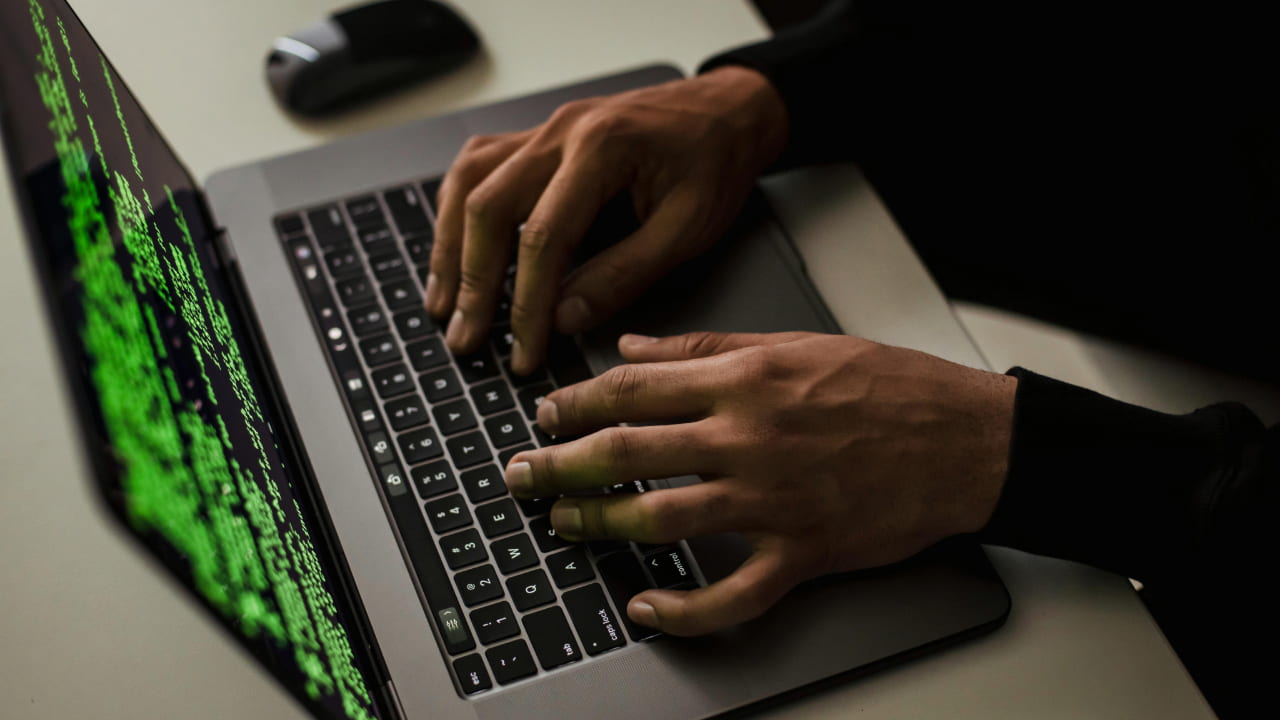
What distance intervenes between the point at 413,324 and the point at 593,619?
268mm

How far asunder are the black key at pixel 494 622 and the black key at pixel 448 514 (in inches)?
2.4

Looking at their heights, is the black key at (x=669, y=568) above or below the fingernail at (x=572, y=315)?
below

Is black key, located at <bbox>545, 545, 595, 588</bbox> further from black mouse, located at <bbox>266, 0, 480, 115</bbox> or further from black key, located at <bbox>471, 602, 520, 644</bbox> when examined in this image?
black mouse, located at <bbox>266, 0, 480, 115</bbox>

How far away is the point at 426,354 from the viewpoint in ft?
2.36

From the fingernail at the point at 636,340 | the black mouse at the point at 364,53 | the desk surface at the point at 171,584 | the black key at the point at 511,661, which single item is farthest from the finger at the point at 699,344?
the black mouse at the point at 364,53

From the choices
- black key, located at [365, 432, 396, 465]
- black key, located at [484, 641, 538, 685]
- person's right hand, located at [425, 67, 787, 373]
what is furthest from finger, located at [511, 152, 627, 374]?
black key, located at [484, 641, 538, 685]

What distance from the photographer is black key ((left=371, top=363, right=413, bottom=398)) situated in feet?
2.28

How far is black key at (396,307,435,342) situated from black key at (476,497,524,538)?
16 centimetres

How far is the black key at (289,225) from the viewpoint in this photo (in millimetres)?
766

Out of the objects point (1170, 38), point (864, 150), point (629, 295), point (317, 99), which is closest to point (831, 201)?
point (864, 150)

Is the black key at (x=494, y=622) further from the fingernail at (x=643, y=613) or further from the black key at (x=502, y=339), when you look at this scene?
the black key at (x=502, y=339)

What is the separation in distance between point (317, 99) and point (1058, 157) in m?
0.66

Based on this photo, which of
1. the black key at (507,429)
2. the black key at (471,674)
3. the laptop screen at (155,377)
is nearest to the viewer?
the laptop screen at (155,377)

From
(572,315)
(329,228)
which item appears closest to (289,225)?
(329,228)
